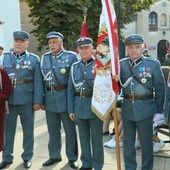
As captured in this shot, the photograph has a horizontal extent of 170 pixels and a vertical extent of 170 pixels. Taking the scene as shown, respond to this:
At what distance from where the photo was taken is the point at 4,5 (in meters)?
14.6

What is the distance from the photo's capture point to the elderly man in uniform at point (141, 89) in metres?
3.71

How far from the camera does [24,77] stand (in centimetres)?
435

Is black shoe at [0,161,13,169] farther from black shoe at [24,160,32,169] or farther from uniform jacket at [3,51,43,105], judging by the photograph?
uniform jacket at [3,51,43,105]

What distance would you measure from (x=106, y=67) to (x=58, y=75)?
90 centimetres

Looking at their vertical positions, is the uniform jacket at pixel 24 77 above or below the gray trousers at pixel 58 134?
above

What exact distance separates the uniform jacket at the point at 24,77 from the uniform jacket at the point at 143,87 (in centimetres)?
125

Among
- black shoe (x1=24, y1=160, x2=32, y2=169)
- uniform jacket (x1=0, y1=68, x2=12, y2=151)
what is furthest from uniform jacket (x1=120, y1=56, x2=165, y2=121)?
black shoe (x1=24, y1=160, x2=32, y2=169)

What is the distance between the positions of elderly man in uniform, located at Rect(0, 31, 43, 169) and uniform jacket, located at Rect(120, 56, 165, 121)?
1.29 m

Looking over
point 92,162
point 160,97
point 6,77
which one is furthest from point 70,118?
Answer: point 160,97

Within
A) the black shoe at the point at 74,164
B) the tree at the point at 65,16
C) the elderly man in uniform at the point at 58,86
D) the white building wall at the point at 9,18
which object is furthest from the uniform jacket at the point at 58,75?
the tree at the point at 65,16

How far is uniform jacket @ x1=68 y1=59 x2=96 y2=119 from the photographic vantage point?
4004mm

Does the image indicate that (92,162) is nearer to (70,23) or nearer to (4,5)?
(4,5)

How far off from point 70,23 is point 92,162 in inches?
573

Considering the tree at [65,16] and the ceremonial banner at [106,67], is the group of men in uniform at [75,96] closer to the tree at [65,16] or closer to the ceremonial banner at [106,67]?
the ceremonial banner at [106,67]
